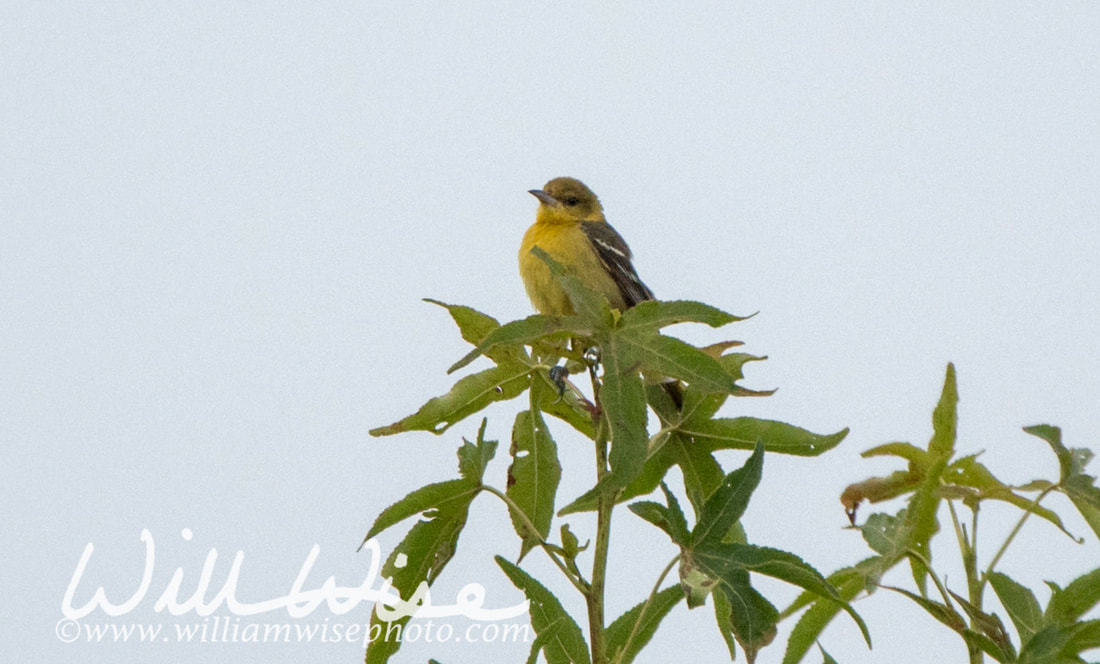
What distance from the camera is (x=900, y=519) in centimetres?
282

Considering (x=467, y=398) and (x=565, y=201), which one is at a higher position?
(x=565, y=201)

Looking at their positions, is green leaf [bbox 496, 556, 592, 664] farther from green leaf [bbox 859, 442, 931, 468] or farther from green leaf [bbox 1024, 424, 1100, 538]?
green leaf [bbox 1024, 424, 1100, 538]

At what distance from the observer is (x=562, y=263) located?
6680mm

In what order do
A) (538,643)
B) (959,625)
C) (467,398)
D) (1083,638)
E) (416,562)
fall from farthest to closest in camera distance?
(467,398), (416,562), (1083,638), (959,625), (538,643)

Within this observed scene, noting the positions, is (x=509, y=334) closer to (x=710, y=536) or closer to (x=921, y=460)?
(x=710, y=536)

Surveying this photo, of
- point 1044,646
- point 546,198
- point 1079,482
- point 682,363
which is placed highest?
point 546,198

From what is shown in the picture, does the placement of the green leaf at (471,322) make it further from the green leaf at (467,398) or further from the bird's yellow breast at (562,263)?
the bird's yellow breast at (562,263)

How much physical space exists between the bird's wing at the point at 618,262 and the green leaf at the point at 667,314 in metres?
4.08

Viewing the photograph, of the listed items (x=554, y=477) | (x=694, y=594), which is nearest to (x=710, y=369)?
(x=694, y=594)

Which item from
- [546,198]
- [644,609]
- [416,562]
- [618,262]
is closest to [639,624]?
[644,609]

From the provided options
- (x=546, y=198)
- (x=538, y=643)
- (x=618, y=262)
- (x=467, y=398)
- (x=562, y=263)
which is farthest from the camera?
(x=546, y=198)

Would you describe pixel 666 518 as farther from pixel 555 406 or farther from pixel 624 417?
pixel 555 406

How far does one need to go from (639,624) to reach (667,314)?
0.69m

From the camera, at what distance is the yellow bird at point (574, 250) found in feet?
20.0
